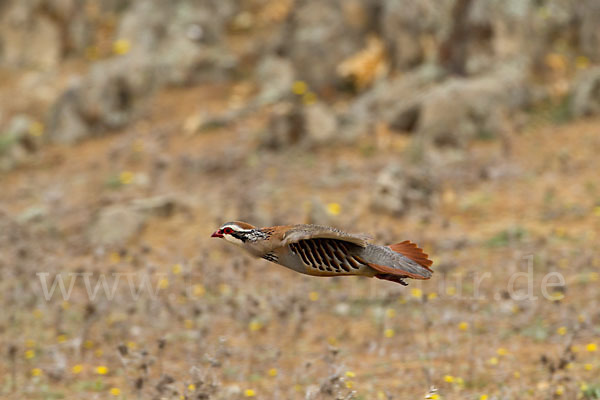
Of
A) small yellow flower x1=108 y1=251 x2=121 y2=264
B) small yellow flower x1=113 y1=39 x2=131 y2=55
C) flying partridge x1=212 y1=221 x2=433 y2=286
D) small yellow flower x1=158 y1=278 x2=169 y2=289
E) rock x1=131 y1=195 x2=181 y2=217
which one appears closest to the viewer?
flying partridge x1=212 y1=221 x2=433 y2=286

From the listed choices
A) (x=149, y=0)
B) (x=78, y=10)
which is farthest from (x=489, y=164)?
(x=78, y=10)

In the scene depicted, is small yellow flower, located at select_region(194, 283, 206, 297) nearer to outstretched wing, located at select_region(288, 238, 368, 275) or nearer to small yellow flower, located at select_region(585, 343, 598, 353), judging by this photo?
small yellow flower, located at select_region(585, 343, 598, 353)

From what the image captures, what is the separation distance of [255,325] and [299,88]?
948 cm

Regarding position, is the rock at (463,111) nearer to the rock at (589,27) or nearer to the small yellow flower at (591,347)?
the rock at (589,27)

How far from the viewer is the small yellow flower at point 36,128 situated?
661 inches

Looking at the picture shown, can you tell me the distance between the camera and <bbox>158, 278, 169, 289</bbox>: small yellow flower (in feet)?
26.6

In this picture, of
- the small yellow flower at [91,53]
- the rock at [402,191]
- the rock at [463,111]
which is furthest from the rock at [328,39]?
the rock at [402,191]

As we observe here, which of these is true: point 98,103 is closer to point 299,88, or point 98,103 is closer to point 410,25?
point 299,88

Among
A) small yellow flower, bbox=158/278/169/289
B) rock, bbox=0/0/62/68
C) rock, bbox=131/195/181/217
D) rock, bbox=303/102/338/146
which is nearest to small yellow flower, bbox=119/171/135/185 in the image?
rock, bbox=131/195/181/217

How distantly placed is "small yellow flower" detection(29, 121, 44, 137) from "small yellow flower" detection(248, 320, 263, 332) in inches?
403

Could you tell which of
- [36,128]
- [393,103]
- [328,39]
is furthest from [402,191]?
[36,128]

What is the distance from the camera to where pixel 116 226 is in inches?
400

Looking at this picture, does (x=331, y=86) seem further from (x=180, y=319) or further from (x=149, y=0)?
(x=180, y=319)

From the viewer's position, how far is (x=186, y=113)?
16.8 meters
